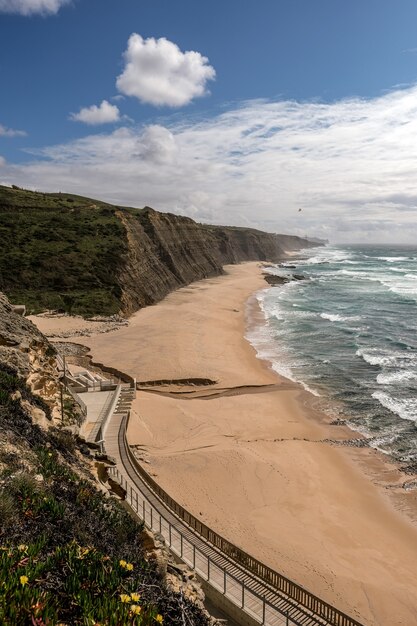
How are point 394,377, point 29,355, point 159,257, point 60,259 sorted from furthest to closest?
point 159,257
point 60,259
point 394,377
point 29,355

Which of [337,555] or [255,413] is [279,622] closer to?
[337,555]

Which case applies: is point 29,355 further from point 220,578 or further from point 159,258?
point 159,258

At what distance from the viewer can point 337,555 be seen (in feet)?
47.7

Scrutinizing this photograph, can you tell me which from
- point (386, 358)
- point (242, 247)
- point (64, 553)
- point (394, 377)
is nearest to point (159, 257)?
point (386, 358)

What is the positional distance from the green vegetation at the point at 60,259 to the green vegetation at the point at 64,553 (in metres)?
40.0

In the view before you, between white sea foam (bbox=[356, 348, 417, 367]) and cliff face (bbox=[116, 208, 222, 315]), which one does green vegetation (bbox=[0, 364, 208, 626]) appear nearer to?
white sea foam (bbox=[356, 348, 417, 367])

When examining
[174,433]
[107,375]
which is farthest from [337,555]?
[107,375]

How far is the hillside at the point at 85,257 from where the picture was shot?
52053 millimetres

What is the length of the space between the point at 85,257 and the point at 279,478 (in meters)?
46.4

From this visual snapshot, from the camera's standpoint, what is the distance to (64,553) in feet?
21.0

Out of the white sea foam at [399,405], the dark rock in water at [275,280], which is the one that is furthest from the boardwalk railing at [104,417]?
the dark rock in water at [275,280]

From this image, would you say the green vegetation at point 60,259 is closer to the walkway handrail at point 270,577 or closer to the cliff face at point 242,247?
the walkway handrail at point 270,577

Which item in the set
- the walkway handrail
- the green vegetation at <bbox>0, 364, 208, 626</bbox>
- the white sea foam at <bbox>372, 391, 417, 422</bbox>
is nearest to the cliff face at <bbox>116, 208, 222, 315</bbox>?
the white sea foam at <bbox>372, 391, 417, 422</bbox>

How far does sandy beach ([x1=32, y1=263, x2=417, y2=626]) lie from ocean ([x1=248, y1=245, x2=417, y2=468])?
1713 mm
